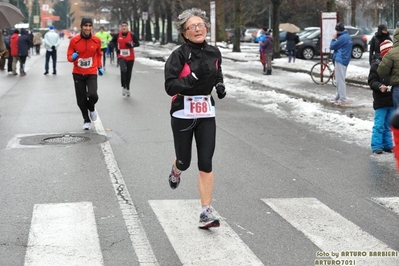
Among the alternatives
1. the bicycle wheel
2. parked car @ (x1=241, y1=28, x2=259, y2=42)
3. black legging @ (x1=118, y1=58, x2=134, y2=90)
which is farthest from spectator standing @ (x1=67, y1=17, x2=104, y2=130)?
parked car @ (x1=241, y1=28, x2=259, y2=42)

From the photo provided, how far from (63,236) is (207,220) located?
121cm

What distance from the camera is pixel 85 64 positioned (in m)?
12.3

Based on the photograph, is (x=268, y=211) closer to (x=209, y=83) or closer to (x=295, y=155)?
(x=209, y=83)

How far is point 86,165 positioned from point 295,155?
2.92 metres

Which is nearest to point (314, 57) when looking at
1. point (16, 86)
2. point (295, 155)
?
point (16, 86)

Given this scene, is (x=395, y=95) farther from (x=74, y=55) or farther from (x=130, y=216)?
(x=74, y=55)

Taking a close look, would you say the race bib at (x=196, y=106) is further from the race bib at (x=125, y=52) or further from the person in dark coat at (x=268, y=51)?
the person in dark coat at (x=268, y=51)

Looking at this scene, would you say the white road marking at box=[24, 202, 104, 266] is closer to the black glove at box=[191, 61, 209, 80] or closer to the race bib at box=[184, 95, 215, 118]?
the race bib at box=[184, 95, 215, 118]

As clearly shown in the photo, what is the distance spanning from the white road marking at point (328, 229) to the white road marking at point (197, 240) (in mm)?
642

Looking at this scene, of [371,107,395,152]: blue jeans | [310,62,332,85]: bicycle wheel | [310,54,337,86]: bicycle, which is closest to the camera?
[371,107,395,152]: blue jeans

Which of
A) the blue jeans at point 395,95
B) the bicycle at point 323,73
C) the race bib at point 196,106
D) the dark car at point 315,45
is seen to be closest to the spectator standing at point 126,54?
the bicycle at point 323,73

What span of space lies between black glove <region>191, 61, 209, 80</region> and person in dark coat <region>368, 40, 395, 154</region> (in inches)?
175

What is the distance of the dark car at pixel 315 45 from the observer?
37812 mm

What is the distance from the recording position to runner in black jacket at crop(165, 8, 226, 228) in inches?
240
